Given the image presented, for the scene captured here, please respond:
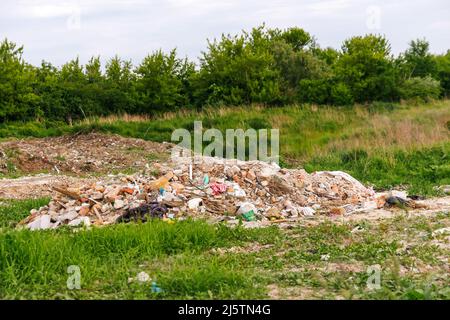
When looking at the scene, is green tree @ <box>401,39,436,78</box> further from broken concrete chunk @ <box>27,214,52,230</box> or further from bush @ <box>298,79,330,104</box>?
broken concrete chunk @ <box>27,214,52,230</box>

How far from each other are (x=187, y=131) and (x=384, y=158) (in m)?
8.42

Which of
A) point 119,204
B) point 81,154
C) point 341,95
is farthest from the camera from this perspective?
point 341,95

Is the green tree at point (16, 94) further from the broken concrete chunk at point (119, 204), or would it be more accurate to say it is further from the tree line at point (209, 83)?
the broken concrete chunk at point (119, 204)

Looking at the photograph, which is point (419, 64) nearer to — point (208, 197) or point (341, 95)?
point (341, 95)

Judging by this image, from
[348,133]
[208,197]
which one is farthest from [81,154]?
[208,197]

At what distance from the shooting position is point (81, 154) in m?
17.8

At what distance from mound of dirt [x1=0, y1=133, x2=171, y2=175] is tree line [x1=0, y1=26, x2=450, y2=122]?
6050mm

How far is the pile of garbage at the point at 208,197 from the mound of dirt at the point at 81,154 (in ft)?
19.4

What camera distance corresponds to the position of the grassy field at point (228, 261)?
15.9 ft

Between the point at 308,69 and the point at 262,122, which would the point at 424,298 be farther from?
the point at 308,69

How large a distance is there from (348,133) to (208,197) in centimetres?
962

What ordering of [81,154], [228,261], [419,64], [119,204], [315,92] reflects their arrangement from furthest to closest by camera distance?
[419,64], [315,92], [81,154], [119,204], [228,261]

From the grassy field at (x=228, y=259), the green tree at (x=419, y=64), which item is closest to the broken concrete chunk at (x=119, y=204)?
the grassy field at (x=228, y=259)
